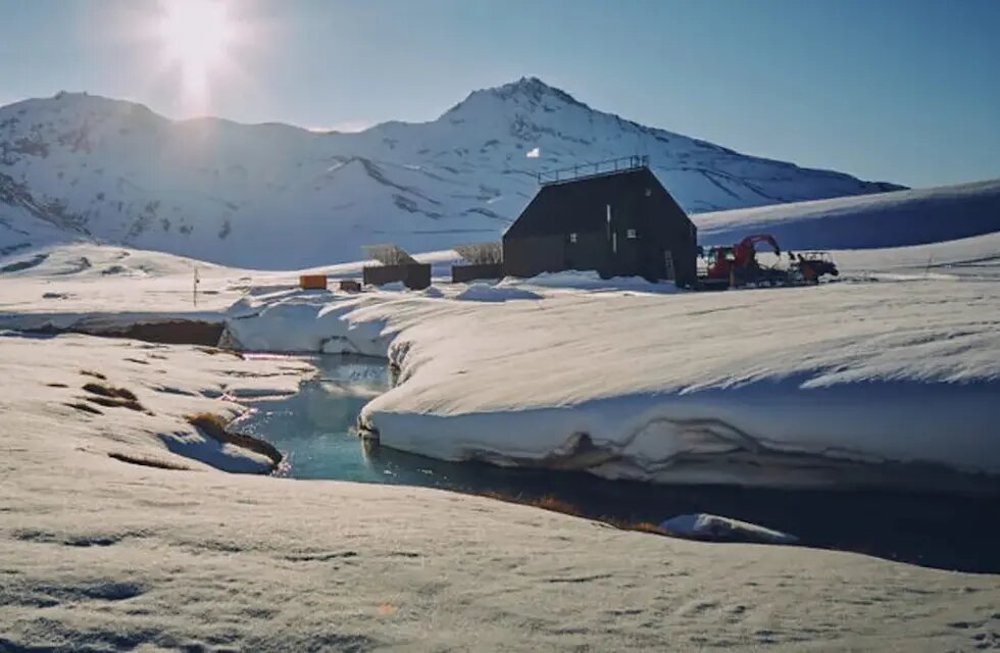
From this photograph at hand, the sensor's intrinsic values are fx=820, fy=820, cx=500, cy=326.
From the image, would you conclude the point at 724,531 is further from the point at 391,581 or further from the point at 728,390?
the point at 391,581

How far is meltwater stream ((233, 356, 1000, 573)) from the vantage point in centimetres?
1214

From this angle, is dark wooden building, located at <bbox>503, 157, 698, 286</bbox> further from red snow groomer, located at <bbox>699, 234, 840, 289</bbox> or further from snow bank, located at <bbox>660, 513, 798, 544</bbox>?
snow bank, located at <bbox>660, 513, 798, 544</bbox>

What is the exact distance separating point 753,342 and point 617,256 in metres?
35.7

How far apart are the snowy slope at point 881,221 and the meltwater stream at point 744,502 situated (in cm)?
10245

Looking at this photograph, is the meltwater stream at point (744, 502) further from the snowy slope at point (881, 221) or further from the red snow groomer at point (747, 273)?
the snowy slope at point (881, 221)

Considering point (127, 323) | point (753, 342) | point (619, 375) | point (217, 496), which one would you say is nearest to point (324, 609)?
point (217, 496)

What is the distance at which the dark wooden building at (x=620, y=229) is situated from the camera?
179 feet

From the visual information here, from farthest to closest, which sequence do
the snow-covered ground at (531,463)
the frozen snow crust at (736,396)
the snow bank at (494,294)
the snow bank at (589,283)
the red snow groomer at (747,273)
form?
the red snow groomer at (747,273), the snow bank at (589,283), the snow bank at (494,294), the frozen snow crust at (736,396), the snow-covered ground at (531,463)

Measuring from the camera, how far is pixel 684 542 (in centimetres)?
1073

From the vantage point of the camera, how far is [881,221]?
118m

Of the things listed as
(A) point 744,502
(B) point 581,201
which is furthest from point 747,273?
(A) point 744,502

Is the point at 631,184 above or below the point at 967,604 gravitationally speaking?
above

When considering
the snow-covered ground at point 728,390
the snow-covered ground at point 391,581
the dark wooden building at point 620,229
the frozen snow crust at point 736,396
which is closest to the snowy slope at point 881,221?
the dark wooden building at point 620,229

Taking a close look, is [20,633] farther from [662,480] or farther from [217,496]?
[662,480]
